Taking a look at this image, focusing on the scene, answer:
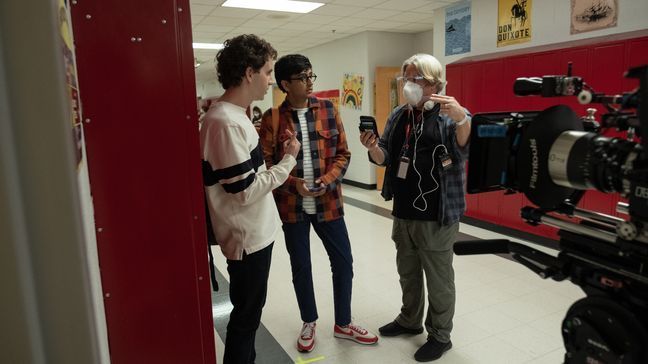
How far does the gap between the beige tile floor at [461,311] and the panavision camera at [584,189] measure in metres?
1.37

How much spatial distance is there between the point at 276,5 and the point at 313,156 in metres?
3.82

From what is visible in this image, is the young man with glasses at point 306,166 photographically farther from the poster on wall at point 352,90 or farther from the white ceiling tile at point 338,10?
the poster on wall at point 352,90

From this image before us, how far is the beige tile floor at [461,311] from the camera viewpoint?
2240 millimetres

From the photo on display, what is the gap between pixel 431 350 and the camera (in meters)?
2.17

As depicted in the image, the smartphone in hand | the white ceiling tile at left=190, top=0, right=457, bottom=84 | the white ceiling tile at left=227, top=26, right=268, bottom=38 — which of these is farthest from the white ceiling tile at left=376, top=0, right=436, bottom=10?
the smartphone in hand

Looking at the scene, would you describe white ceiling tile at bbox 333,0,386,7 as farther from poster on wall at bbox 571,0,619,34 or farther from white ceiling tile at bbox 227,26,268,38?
poster on wall at bbox 571,0,619,34

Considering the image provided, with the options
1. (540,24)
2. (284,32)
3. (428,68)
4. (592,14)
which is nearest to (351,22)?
(284,32)

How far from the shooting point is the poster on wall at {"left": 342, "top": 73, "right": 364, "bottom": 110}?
7297mm

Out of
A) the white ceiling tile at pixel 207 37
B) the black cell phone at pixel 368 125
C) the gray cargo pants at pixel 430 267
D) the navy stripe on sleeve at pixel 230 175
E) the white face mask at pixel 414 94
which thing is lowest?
the gray cargo pants at pixel 430 267

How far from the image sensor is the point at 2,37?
64 centimetres

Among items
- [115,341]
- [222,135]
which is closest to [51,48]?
[222,135]

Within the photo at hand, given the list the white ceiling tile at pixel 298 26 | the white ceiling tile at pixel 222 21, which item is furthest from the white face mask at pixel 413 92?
the white ceiling tile at pixel 298 26

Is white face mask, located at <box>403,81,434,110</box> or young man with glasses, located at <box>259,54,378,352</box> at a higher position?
white face mask, located at <box>403,81,434,110</box>

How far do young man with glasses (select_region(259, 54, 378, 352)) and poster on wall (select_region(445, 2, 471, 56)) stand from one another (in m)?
3.57
